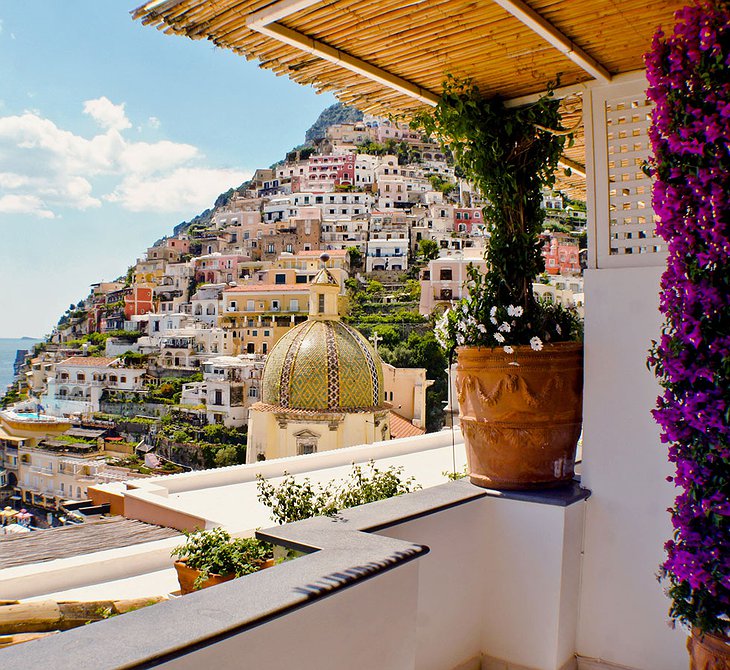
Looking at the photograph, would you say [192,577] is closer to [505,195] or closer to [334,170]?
[505,195]

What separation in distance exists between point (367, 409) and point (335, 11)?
502 inches

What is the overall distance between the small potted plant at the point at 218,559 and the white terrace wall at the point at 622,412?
131cm

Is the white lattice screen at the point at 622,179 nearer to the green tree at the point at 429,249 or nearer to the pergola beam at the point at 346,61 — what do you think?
the pergola beam at the point at 346,61

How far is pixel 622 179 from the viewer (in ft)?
9.34

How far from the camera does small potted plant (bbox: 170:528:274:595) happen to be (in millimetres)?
2354

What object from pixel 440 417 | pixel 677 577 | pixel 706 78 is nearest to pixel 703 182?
pixel 706 78

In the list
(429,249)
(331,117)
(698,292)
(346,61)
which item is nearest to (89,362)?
(429,249)

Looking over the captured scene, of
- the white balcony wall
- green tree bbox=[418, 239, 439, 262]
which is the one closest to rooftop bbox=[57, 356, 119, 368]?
green tree bbox=[418, 239, 439, 262]

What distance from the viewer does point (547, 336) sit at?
2902 mm

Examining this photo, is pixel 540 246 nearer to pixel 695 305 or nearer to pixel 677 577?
pixel 695 305

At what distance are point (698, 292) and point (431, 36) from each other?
1170 mm

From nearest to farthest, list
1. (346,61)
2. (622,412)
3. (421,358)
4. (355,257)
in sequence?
1. (346,61)
2. (622,412)
3. (421,358)
4. (355,257)

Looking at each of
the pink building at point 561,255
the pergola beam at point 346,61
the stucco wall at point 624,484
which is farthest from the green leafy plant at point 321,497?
the pergola beam at point 346,61

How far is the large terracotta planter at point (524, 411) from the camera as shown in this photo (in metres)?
2.83
